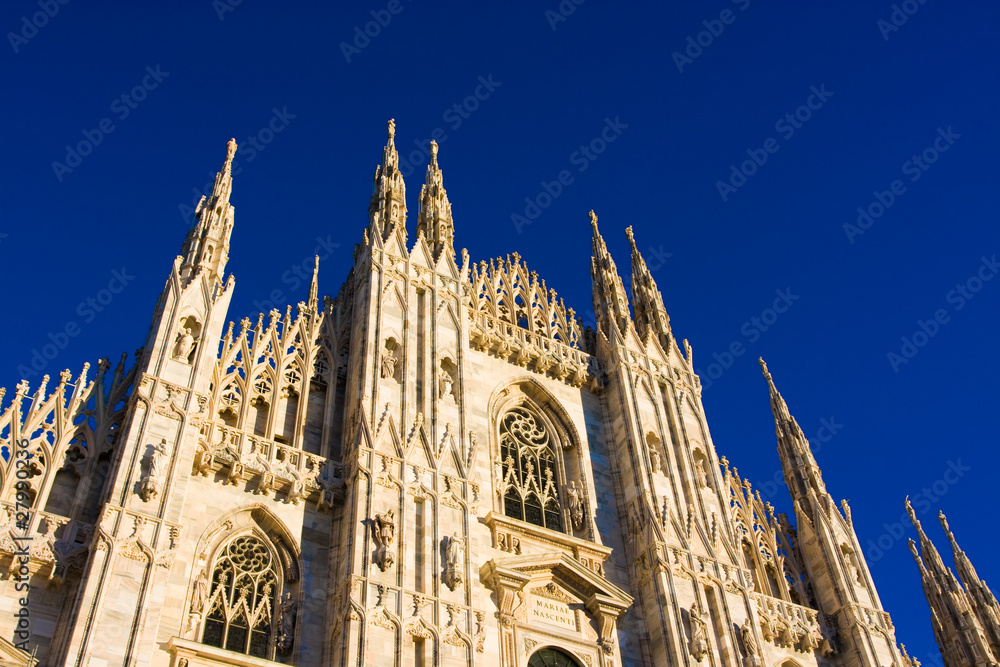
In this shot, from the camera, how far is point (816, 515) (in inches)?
1069

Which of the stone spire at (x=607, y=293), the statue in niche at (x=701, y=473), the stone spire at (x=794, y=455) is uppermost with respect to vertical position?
the stone spire at (x=607, y=293)

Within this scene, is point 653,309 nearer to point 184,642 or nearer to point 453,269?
point 453,269

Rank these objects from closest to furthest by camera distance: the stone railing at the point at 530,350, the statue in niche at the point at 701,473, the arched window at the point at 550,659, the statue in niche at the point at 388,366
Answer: the arched window at the point at 550,659
the statue in niche at the point at 388,366
the statue in niche at the point at 701,473
the stone railing at the point at 530,350

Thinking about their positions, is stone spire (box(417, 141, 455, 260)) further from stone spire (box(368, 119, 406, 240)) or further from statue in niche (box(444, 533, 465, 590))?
statue in niche (box(444, 533, 465, 590))

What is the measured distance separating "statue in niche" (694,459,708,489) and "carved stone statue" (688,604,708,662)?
414 centimetres

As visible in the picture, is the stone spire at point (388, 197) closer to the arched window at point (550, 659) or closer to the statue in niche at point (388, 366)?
the statue in niche at point (388, 366)

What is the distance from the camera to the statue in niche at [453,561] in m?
19.3

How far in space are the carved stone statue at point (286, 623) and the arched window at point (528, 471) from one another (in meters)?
6.24

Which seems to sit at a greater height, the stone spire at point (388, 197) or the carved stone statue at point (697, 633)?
the stone spire at point (388, 197)

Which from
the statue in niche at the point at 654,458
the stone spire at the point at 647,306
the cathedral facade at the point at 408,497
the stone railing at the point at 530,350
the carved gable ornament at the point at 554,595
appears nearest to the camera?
the cathedral facade at the point at 408,497

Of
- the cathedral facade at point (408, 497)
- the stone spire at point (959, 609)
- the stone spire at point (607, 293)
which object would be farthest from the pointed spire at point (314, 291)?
the stone spire at point (959, 609)

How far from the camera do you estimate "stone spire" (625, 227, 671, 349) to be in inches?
1178

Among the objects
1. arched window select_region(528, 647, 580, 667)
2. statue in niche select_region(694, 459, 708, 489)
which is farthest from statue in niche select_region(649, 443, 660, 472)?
arched window select_region(528, 647, 580, 667)

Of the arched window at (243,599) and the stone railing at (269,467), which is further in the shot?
the stone railing at (269,467)
